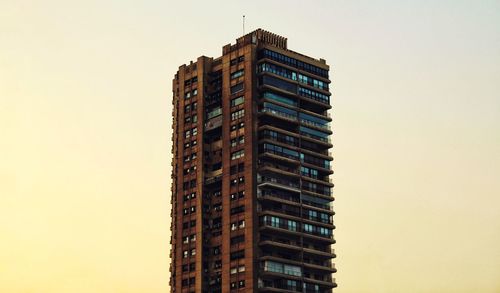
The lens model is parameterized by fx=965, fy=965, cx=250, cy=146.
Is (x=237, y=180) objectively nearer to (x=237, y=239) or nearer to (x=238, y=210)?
(x=238, y=210)

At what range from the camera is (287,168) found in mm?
185750

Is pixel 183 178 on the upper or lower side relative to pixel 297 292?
upper

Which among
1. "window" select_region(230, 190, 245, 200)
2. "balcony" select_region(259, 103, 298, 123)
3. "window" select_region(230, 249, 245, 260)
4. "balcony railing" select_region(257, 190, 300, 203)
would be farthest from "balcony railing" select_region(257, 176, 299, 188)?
"window" select_region(230, 249, 245, 260)

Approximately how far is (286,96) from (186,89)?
23.2m

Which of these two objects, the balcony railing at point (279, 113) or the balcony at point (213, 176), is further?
the balcony at point (213, 176)

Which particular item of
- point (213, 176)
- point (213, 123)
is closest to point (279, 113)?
point (213, 123)

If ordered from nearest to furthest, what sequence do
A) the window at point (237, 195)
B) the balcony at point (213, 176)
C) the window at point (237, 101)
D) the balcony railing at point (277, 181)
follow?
the window at point (237, 195) → the balcony railing at point (277, 181) → the window at point (237, 101) → the balcony at point (213, 176)

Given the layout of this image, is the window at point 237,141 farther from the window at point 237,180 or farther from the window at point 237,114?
the window at point 237,180

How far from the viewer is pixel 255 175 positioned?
181 meters

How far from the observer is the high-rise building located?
179m

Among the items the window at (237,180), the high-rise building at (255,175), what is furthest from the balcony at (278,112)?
the window at (237,180)

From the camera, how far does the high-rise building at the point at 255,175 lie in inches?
7032

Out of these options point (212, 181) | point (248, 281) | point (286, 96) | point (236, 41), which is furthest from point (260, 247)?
point (236, 41)

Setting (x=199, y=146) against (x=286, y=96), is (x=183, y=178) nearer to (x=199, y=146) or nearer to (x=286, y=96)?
(x=199, y=146)
